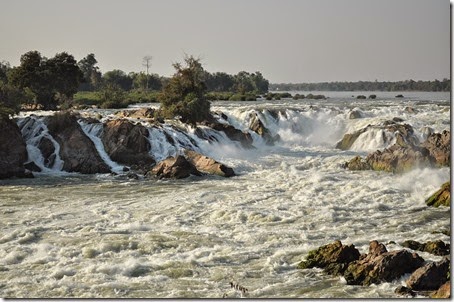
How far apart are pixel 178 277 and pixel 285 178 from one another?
915 centimetres

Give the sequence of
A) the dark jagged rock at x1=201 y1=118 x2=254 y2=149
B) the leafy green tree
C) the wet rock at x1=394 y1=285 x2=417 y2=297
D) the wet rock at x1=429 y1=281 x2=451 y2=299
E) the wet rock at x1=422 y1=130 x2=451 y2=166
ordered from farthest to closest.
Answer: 1. the leafy green tree
2. the dark jagged rock at x1=201 y1=118 x2=254 y2=149
3. the wet rock at x1=422 y1=130 x2=451 y2=166
4. the wet rock at x1=394 y1=285 x2=417 y2=297
5. the wet rock at x1=429 y1=281 x2=451 y2=299

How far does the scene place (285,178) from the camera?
668 inches

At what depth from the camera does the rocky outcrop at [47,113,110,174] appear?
18500mm

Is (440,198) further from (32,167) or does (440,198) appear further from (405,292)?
(32,167)

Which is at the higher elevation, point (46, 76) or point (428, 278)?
point (46, 76)

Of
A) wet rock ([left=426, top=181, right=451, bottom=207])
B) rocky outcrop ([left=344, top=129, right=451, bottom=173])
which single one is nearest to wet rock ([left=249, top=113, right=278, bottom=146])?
rocky outcrop ([left=344, top=129, right=451, bottom=173])

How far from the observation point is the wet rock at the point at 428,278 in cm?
725

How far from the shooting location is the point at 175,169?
1731 centimetres

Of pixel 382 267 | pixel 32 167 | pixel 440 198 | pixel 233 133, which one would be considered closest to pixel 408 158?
pixel 440 198

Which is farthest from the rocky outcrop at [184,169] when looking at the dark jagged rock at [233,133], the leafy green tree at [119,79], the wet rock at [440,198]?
the leafy green tree at [119,79]

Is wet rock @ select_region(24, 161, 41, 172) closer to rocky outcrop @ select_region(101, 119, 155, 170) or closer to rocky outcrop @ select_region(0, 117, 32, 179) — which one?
rocky outcrop @ select_region(0, 117, 32, 179)

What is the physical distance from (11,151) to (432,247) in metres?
14.4

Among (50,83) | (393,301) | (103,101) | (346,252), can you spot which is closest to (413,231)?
(346,252)

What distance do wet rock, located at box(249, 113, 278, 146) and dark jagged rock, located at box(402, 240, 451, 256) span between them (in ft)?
55.8
